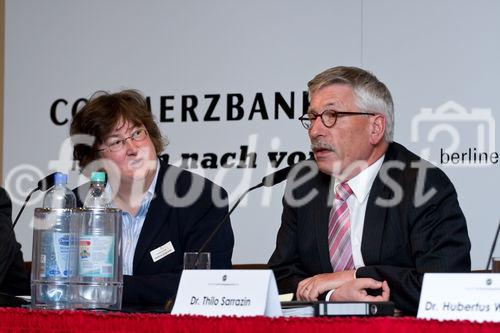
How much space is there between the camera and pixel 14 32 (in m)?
4.49

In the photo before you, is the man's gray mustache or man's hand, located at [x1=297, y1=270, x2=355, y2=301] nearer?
man's hand, located at [x1=297, y1=270, x2=355, y2=301]

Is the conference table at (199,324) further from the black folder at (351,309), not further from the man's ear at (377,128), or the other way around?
the man's ear at (377,128)

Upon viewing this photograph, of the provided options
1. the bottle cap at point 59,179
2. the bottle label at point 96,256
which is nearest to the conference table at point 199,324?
the bottle label at point 96,256

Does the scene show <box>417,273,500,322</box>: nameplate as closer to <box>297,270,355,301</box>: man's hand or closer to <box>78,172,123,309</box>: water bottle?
<box>78,172,123,309</box>: water bottle

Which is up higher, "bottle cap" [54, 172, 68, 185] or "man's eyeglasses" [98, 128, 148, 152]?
"man's eyeglasses" [98, 128, 148, 152]

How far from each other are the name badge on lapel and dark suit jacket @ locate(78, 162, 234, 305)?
1 cm

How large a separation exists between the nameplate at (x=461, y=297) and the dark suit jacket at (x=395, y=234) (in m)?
0.79

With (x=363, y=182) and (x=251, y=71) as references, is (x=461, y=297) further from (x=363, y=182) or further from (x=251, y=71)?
(x=251, y=71)

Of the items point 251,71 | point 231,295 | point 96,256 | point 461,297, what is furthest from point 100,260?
point 251,71

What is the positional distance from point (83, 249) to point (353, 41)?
6.85 feet

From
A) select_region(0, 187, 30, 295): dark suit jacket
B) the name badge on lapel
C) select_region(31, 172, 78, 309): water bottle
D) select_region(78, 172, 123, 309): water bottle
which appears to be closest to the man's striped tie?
the name badge on lapel

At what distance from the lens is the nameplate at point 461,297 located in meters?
1.58

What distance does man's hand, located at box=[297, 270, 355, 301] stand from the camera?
2590mm

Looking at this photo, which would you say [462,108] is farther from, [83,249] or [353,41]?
[83,249]
